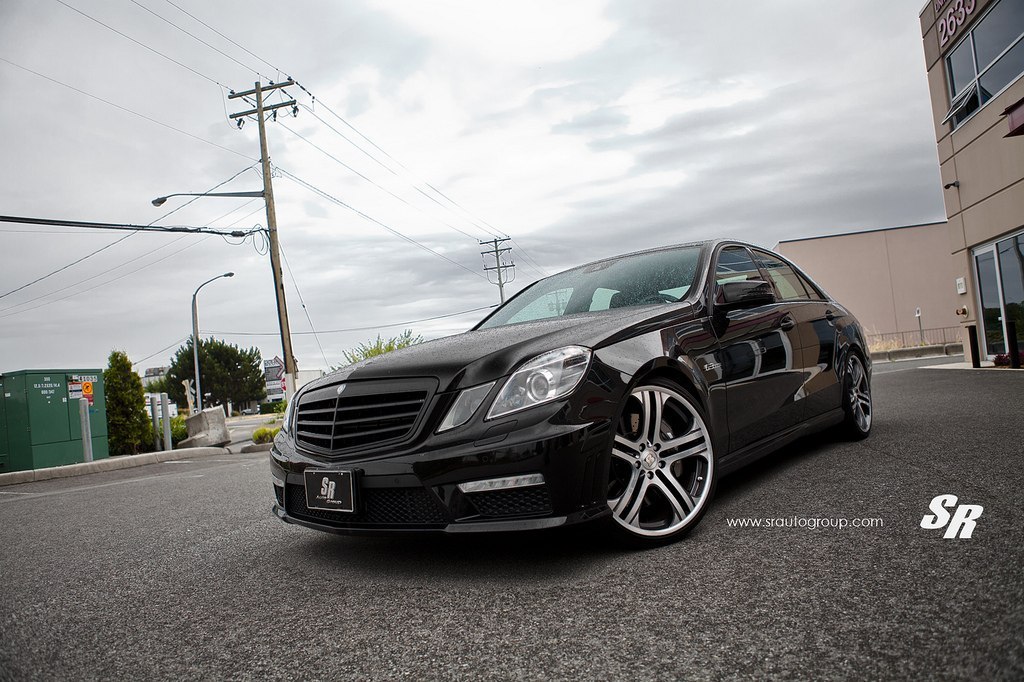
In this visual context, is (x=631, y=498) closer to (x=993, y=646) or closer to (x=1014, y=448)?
(x=993, y=646)

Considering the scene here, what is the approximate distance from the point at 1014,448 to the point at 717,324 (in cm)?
216

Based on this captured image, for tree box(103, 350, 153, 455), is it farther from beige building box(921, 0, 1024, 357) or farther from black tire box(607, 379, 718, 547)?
beige building box(921, 0, 1024, 357)

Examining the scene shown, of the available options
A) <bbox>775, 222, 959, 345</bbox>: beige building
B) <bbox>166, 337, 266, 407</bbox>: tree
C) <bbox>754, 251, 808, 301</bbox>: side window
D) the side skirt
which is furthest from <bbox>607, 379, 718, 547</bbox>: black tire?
<bbox>166, 337, 266, 407</bbox>: tree

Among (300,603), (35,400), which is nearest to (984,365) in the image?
(300,603)

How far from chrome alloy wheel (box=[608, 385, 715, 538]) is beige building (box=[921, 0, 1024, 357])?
37.9 ft

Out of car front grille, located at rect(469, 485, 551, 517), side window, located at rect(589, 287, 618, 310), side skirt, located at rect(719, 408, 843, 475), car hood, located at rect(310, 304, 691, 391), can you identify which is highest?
side window, located at rect(589, 287, 618, 310)

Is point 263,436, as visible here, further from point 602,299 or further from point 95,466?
point 602,299

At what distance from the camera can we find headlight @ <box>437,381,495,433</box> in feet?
8.86

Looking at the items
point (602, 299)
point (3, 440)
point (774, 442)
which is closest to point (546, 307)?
point (602, 299)

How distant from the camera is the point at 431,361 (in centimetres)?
300

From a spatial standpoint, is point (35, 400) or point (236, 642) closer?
point (236, 642)

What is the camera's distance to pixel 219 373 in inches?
2985

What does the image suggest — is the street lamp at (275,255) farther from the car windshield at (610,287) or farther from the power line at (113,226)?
the car windshield at (610,287)

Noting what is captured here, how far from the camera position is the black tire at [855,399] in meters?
5.05
